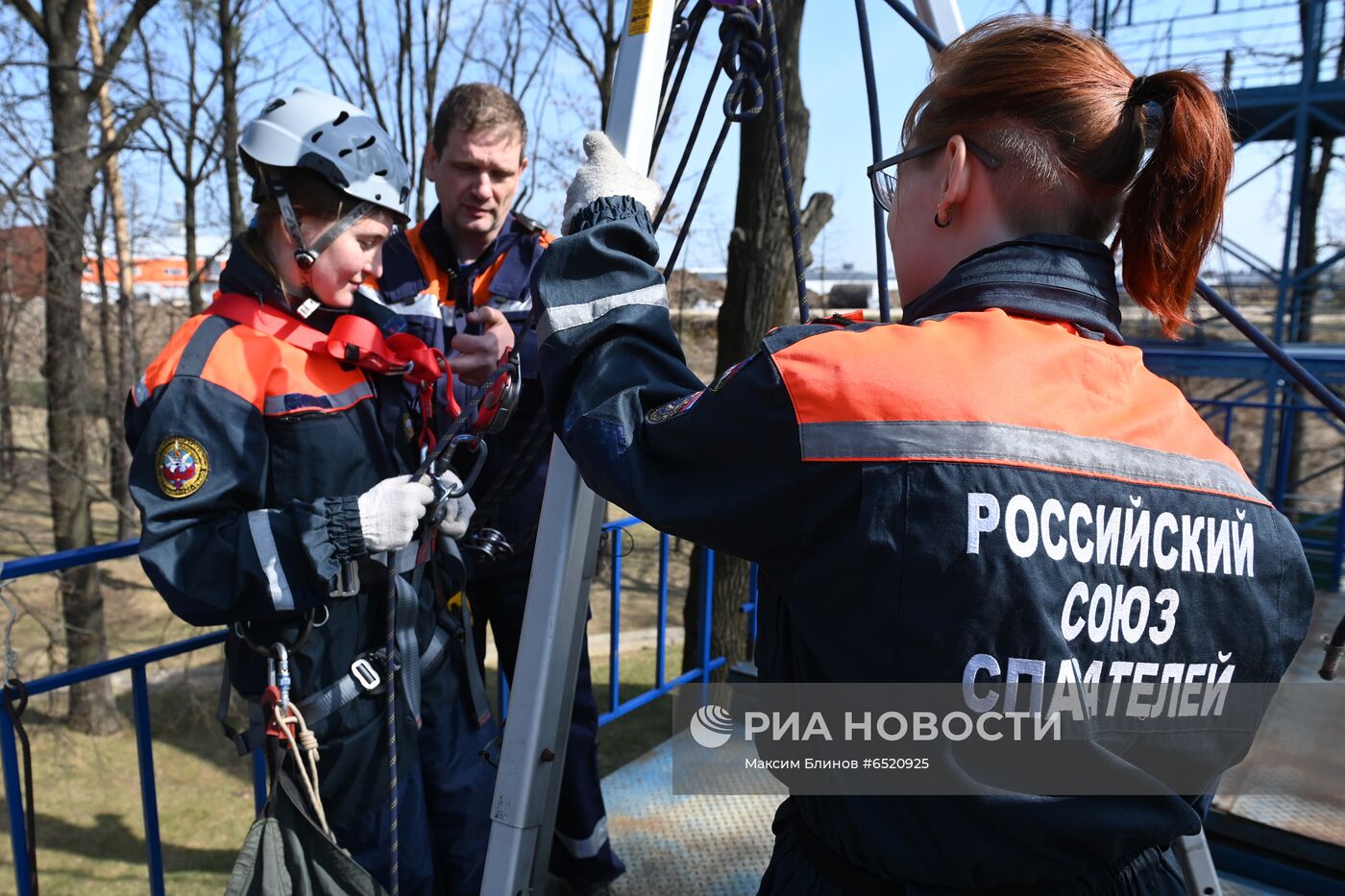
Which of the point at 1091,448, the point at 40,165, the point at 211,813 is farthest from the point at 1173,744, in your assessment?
the point at 40,165

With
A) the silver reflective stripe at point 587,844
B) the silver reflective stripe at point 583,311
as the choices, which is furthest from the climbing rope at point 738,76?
the silver reflective stripe at point 587,844

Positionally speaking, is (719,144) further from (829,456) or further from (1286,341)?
(1286,341)

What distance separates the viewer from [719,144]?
195cm

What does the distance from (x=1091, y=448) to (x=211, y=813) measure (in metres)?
7.53

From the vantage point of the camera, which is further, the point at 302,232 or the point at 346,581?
the point at 302,232

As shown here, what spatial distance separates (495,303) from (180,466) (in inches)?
51.9

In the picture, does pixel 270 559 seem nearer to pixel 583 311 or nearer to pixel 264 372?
pixel 264 372

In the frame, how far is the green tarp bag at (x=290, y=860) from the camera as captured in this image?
67.5 inches

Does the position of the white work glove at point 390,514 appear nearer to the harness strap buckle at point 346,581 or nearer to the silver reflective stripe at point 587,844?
the harness strap buckle at point 346,581

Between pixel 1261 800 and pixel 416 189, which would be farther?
pixel 416 189

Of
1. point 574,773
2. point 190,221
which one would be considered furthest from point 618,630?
point 190,221

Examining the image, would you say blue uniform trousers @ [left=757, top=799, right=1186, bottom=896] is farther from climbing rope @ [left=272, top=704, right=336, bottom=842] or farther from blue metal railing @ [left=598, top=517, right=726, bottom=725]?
blue metal railing @ [left=598, top=517, right=726, bottom=725]

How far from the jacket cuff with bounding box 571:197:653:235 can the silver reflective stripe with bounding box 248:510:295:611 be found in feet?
2.86

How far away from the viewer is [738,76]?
1711 millimetres
